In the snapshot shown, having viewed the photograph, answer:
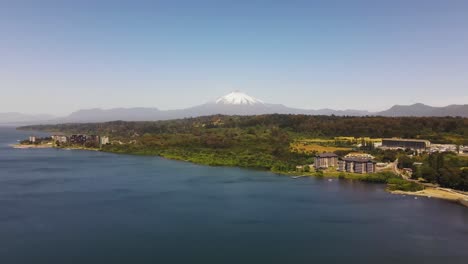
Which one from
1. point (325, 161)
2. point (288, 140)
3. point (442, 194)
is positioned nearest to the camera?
point (442, 194)

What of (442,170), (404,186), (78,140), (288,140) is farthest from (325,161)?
(78,140)

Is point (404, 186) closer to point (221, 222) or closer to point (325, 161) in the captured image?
point (325, 161)

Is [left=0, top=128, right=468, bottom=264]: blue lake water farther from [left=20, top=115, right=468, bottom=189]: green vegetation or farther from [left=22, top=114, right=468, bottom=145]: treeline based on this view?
[left=22, top=114, right=468, bottom=145]: treeline

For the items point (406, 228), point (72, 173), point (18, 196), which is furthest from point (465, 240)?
point (72, 173)

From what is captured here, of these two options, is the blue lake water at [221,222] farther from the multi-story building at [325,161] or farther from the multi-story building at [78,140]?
the multi-story building at [78,140]

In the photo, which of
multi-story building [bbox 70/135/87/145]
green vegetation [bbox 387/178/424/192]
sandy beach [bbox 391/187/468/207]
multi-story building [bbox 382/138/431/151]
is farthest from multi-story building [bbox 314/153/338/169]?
multi-story building [bbox 70/135/87/145]

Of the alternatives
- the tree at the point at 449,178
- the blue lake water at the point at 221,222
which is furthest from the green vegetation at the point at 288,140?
the blue lake water at the point at 221,222
